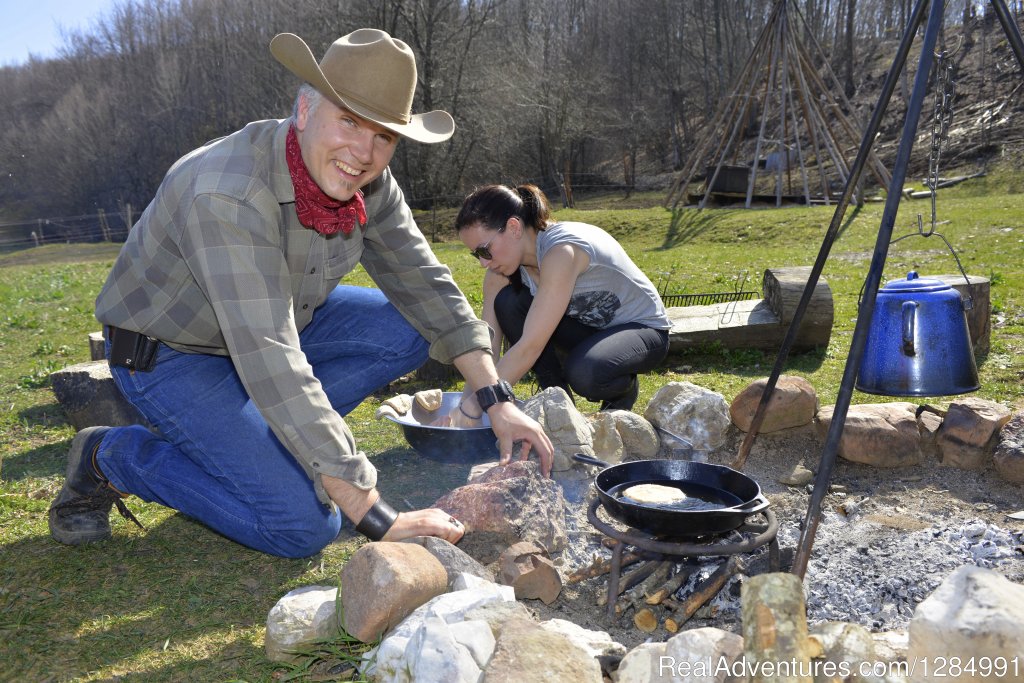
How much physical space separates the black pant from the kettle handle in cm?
126

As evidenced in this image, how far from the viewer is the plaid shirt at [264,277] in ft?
6.91

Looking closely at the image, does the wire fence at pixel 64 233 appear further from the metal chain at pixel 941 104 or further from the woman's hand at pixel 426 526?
the metal chain at pixel 941 104

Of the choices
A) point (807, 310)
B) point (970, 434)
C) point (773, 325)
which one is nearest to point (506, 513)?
point (970, 434)

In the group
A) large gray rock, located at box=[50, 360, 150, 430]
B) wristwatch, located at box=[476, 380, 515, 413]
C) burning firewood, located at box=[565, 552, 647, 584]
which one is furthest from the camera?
large gray rock, located at box=[50, 360, 150, 430]

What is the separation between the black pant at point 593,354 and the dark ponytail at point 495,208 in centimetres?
42

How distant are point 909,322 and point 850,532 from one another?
752 millimetres

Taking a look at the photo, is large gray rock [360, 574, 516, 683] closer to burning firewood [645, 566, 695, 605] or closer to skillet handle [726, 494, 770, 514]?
burning firewood [645, 566, 695, 605]

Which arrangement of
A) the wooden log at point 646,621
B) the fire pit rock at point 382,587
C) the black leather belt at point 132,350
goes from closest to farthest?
the fire pit rock at point 382,587 < the wooden log at point 646,621 < the black leather belt at point 132,350

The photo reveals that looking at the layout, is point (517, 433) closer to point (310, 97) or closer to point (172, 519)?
point (310, 97)

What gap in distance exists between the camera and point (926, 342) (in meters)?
2.75

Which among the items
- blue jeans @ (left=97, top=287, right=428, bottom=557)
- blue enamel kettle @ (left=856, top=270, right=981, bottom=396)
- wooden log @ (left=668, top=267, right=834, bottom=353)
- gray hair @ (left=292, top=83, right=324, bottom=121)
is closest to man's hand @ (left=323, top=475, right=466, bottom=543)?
blue jeans @ (left=97, top=287, right=428, bottom=557)

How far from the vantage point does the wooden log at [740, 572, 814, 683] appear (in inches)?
61.3

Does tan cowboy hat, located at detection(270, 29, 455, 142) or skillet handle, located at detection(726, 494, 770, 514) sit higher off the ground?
tan cowboy hat, located at detection(270, 29, 455, 142)

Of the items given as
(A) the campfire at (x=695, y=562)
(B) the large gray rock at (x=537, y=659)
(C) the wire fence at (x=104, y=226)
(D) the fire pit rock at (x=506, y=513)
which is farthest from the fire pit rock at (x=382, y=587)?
(C) the wire fence at (x=104, y=226)
